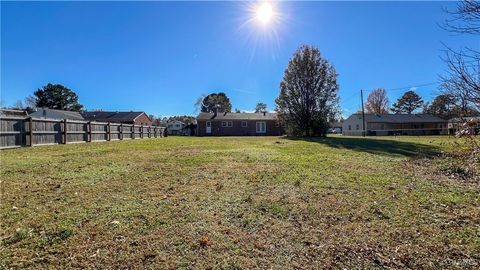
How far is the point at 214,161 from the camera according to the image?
8.70m

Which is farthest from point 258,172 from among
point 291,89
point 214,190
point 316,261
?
point 291,89

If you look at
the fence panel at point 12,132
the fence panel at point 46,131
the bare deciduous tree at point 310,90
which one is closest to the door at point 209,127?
the bare deciduous tree at point 310,90

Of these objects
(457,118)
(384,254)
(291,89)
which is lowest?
(384,254)

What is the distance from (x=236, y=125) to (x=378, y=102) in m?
38.8

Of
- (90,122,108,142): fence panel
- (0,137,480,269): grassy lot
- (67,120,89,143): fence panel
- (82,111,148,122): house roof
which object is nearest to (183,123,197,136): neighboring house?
(82,111,148,122): house roof

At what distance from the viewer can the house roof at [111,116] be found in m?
51.5

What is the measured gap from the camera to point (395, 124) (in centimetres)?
5159

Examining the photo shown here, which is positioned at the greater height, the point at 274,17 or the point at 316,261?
the point at 274,17

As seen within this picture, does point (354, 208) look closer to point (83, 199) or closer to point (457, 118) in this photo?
point (457, 118)

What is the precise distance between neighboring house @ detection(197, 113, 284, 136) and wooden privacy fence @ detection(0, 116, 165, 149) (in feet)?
87.5

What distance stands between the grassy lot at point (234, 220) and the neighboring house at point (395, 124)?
46.6m

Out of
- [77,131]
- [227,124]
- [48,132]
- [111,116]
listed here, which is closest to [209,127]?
[227,124]

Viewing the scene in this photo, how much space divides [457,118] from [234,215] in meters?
3.34

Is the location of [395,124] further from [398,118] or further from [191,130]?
[191,130]
